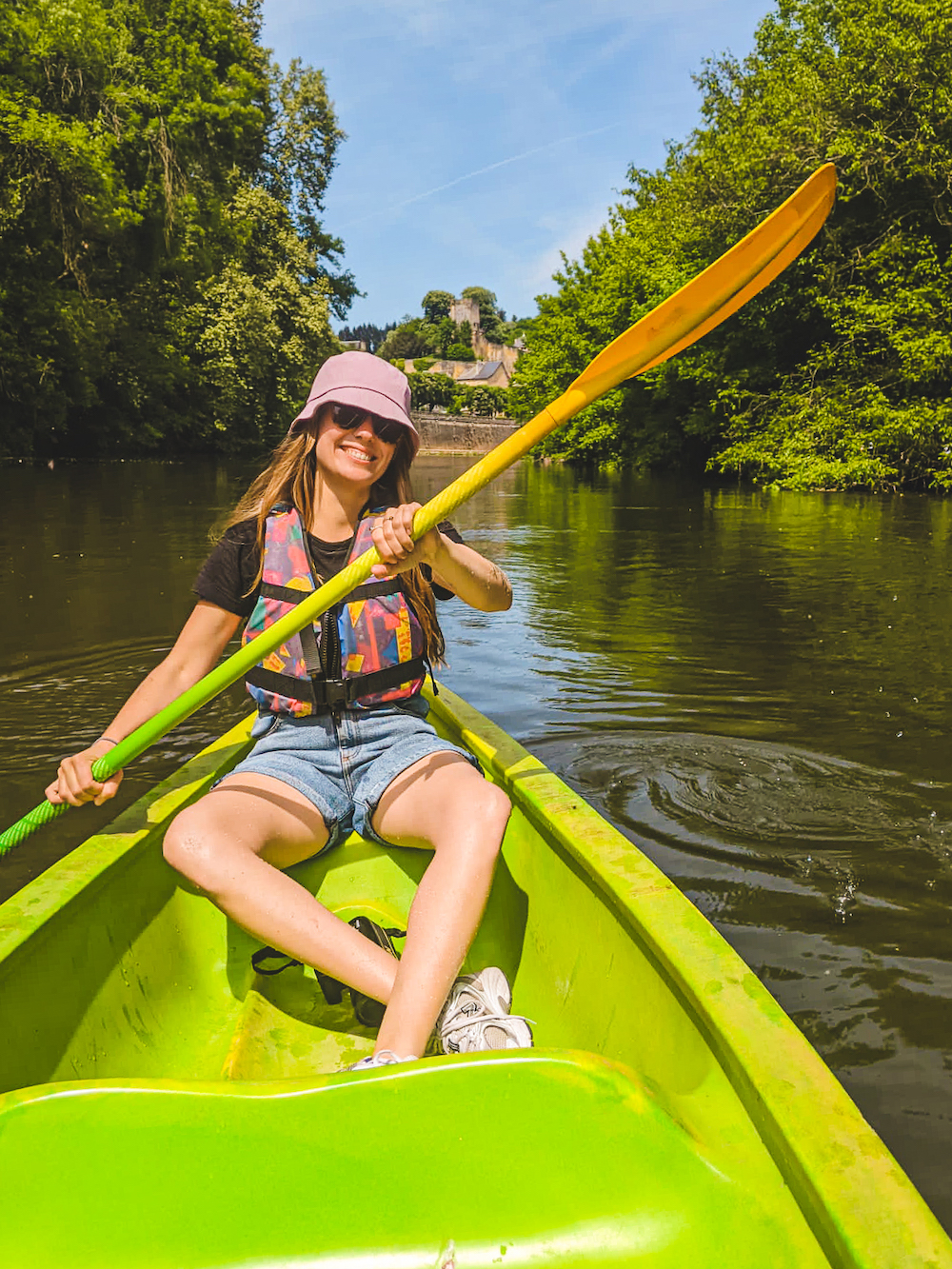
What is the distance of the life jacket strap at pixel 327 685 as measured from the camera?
7.00 ft

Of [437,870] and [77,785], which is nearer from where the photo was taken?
[437,870]

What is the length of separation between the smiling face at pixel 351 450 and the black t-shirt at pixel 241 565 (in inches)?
6.7

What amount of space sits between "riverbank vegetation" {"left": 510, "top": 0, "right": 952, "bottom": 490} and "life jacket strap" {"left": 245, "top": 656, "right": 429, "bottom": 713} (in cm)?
1510

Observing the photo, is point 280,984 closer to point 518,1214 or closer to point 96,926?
point 96,926

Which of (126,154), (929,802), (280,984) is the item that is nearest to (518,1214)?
(280,984)

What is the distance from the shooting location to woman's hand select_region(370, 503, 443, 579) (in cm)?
189

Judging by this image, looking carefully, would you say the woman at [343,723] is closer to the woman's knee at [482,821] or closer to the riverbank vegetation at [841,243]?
the woman's knee at [482,821]

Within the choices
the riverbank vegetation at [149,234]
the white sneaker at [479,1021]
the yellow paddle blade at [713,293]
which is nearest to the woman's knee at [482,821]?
the white sneaker at [479,1021]

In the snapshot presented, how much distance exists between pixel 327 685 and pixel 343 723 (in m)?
0.09

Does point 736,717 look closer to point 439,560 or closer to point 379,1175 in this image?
point 439,560

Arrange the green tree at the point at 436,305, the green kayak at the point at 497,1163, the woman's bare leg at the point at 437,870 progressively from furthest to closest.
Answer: the green tree at the point at 436,305, the woman's bare leg at the point at 437,870, the green kayak at the point at 497,1163

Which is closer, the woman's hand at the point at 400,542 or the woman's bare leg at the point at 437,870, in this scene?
the woman's bare leg at the point at 437,870

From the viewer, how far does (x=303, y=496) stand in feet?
7.59

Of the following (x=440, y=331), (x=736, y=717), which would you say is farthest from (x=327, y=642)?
(x=440, y=331)
